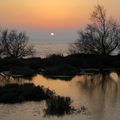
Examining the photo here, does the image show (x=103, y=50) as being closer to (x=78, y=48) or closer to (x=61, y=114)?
(x=78, y=48)

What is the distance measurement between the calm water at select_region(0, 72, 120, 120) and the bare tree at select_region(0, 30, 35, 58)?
54.5 feet

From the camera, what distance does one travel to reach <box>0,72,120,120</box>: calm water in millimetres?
18547

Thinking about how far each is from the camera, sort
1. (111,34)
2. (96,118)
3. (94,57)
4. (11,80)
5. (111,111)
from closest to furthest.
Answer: (96,118)
(111,111)
(11,80)
(94,57)
(111,34)

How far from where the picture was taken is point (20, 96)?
22.8 meters

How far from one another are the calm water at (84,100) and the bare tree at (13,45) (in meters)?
16.6

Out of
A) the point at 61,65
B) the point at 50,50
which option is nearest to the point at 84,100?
the point at 61,65

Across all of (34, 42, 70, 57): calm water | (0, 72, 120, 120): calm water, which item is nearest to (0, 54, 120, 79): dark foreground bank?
(0, 72, 120, 120): calm water

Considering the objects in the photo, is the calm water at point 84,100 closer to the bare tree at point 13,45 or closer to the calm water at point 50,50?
the bare tree at point 13,45

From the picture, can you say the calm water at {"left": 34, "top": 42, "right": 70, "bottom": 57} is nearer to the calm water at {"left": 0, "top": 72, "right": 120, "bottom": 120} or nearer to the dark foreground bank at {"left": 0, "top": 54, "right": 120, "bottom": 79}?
the dark foreground bank at {"left": 0, "top": 54, "right": 120, "bottom": 79}

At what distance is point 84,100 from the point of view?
23.0 m

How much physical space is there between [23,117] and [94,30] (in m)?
33.8

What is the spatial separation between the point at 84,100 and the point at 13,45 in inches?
1147

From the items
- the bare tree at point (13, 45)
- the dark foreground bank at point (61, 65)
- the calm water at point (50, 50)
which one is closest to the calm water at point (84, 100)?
the dark foreground bank at point (61, 65)

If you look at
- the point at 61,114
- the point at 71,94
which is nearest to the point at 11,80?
the point at 71,94
